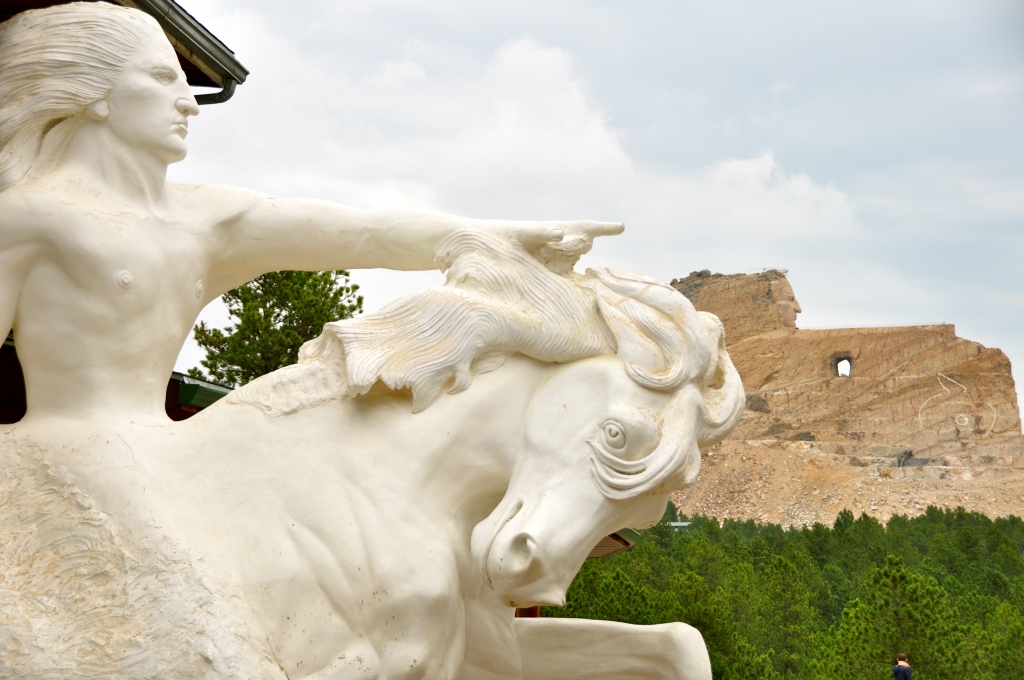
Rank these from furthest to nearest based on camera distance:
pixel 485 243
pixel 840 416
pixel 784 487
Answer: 1. pixel 840 416
2. pixel 784 487
3. pixel 485 243

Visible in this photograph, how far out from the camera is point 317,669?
183cm

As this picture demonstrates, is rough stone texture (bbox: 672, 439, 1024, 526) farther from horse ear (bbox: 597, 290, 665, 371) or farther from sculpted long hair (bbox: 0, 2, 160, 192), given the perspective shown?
sculpted long hair (bbox: 0, 2, 160, 192)

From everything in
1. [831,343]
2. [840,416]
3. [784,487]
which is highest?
[831,343]

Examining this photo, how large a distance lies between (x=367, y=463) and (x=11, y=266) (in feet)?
2.33

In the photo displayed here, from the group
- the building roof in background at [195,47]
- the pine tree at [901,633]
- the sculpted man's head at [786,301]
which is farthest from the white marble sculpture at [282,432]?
the sculpted man's head at [786,301]

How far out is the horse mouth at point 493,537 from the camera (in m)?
1.88

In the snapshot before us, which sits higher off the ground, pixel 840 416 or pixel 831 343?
pixel 831 343

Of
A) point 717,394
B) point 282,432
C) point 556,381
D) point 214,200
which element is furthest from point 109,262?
point 717,394

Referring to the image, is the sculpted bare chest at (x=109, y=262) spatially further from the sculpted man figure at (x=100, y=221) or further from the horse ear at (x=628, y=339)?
the horse ear at (x=628, y=339)

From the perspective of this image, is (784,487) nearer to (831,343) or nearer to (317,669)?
(831,343)

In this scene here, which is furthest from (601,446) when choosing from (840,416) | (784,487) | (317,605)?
(840,416)

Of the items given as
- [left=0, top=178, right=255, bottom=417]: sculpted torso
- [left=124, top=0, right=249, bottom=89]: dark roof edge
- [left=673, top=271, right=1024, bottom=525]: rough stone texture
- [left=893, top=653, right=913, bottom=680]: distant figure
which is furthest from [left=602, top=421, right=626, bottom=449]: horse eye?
[left=673, top=271, right=1024, bottom=525]: rough stone texture

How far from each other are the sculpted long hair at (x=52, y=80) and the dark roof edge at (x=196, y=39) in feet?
2.24

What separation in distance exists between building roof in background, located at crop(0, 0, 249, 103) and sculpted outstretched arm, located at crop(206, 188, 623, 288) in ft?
2.37
